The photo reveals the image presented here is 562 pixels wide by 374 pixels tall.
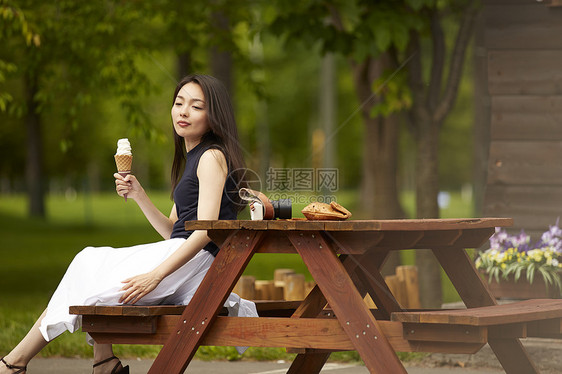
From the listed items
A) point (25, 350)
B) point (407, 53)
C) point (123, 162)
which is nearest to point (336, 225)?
point (123, 162)

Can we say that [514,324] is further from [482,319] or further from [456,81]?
[456,81]

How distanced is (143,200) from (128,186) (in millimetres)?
151

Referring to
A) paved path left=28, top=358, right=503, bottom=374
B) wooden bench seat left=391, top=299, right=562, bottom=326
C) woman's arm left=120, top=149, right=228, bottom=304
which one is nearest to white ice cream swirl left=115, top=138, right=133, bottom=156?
woman's arm left=120, top=149, right=228, bottom=304

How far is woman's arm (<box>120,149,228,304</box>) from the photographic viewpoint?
171 inches

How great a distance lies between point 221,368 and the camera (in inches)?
250

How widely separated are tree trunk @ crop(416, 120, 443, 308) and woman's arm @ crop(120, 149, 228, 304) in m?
4.69

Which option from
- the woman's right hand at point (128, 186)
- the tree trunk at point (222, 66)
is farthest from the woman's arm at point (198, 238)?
the tree trunk at point (222, 66)

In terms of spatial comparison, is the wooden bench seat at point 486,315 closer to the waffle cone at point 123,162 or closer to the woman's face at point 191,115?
the woman's face at point 191,115

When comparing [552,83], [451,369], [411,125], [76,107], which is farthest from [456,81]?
[76,107]

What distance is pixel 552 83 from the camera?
7793 millimetres

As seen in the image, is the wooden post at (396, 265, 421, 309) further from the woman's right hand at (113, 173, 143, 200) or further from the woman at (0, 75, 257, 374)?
the woman's right hand at (113, 173, 143, 200)

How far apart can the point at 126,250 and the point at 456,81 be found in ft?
16.2

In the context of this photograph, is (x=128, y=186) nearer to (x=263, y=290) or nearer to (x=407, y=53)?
(x=263, y=290)

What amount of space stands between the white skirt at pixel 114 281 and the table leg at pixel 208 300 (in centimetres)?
34
